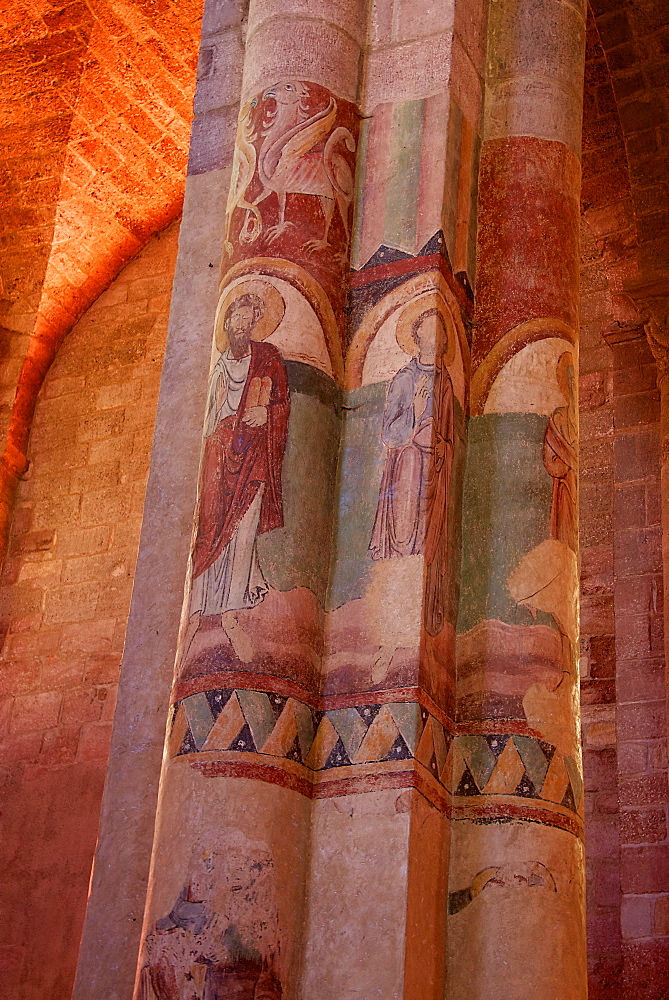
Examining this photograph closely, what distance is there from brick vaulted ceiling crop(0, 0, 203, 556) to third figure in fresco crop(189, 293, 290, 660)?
16.7ft

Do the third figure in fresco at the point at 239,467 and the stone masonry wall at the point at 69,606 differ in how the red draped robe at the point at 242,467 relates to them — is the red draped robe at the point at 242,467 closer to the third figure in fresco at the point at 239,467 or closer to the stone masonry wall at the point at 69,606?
the third figure in fresco at the point at 239,467

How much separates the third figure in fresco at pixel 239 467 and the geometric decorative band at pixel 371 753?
212mm

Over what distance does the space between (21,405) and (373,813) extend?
6611mm

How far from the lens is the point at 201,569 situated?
303 cm

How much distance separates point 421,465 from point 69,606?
17.5 ft

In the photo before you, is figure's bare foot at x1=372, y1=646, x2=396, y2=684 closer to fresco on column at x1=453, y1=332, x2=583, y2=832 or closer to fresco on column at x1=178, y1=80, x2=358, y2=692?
fresco on column at x1=178, y1=80, x2=358, y2=692

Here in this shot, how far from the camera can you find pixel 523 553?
3174 millimetres

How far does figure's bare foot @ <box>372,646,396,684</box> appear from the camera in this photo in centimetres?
286

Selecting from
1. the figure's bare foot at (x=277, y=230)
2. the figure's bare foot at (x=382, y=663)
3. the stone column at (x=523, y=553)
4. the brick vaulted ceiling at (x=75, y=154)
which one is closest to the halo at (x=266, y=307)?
the figure's bare foot at (x=277, y=230)

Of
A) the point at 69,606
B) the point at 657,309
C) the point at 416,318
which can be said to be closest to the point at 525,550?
the point at 416,318

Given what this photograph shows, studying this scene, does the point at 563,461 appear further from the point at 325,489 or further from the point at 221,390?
the point at 221,390

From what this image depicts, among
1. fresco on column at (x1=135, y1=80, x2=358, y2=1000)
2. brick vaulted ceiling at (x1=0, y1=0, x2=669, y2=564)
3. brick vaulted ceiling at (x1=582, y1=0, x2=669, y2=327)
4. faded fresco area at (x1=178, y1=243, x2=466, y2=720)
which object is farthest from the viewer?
brick vaulted ceiling at (x1=0, y1=0, x2=669, y2=564)

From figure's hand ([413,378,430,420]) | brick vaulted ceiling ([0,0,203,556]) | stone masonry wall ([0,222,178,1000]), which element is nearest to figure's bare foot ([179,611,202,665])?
figure's hand ([413,378,430,420])

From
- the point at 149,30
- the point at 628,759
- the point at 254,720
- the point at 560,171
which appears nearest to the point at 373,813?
the point at 254,720
